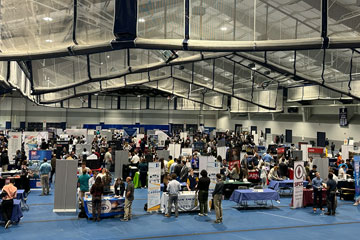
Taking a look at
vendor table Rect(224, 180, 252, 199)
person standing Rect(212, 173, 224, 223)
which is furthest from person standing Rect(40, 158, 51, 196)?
vendor table Rect(224, 180, 252, 199)

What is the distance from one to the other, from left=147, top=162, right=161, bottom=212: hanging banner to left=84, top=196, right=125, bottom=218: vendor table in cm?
97

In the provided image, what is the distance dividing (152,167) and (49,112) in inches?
1618

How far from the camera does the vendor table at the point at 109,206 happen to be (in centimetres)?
977

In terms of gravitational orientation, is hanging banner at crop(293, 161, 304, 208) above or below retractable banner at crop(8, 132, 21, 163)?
below

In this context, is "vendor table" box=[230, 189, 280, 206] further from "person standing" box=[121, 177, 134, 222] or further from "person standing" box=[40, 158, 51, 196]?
"person standing" box=[40, 158, 51, 196]

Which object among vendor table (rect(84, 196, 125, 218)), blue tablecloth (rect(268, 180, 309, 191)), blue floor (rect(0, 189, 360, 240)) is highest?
blue tablecloth (rect(268, 180, 309, 191))

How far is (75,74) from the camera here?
14.2m

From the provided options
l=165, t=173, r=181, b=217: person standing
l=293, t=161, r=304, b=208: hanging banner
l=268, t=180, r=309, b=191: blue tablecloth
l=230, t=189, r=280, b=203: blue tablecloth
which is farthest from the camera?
l=268, t=180, r=309, b=191: blue tablecloth

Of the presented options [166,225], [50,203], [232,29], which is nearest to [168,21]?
[232,29]

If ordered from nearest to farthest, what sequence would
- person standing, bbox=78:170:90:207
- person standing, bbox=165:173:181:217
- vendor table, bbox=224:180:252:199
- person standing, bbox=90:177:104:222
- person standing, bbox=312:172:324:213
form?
person standing, bbox=90:177:104:222 → person standing, bbox=165:173:181:217 → person standing, bbox=78:170:90:207 → person standing, bbox=312:172:324:213 → vendor table, bbox=224:180:252:199

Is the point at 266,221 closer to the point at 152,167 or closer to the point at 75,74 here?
the point at 152,167

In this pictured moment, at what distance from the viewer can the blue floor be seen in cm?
847

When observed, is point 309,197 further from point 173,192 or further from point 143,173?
point 143,173

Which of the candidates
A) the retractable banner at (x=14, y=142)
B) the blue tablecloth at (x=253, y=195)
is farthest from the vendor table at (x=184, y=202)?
the retractable banner at (x=14, y=142)
